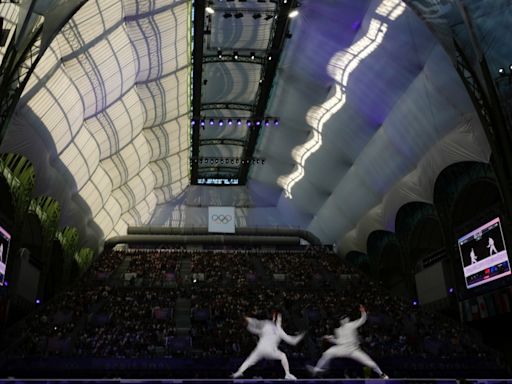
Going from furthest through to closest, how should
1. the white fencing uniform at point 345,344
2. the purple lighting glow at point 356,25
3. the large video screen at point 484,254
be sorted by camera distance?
the purple lighting glow at point 356,25 < the large video screen at point 484,254 < the white fencing uniform at point 345,344

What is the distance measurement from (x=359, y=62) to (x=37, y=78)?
2457 centimetres

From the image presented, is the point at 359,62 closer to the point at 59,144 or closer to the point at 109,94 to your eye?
the point at 109,94

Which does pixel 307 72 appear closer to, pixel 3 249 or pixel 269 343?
pixel 3 249

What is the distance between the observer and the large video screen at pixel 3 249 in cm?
3603

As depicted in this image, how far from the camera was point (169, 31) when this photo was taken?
1706 inches

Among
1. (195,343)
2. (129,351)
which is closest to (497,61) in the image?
(195,343)

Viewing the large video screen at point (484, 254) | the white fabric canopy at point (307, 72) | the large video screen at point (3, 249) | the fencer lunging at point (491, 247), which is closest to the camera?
the large video screen at point (484, 254)

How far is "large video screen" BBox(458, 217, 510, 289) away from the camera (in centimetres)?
3475

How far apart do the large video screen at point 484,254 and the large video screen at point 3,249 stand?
107 ft

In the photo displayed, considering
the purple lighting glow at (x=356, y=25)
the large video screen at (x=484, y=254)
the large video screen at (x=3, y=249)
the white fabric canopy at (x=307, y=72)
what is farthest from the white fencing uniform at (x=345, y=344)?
the purple lighting glow at (x=356, y=25)

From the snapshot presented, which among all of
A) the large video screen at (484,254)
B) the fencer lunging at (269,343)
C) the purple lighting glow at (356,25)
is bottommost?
the fencer lunging at (269,343)

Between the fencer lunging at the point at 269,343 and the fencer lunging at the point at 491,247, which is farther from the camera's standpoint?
the fencer lunging at the point at 491,247

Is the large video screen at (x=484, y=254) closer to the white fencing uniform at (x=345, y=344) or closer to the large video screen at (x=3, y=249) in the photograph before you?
the white fencing uniform at (x=345, y=344)

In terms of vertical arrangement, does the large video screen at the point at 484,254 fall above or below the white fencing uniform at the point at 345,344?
above
